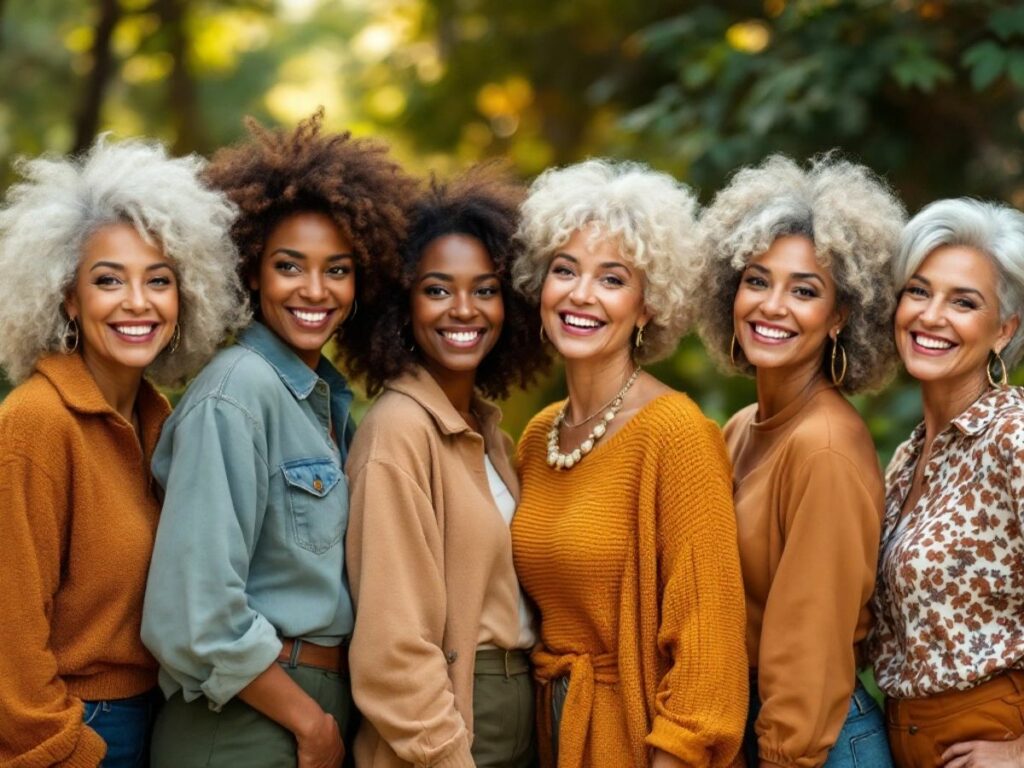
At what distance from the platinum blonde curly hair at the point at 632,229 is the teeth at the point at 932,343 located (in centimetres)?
67

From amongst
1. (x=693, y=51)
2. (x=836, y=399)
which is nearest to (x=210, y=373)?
(x=836, y=399)

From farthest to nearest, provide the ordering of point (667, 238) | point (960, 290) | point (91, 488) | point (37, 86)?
point (37, 86) → point (667, 238) → point (960, 290) → point (91, 488)

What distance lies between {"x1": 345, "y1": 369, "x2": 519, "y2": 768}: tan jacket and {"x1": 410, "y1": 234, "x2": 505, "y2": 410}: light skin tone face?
16cm

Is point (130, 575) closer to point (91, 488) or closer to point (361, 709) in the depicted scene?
point (91, 488)

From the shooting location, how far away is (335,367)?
3.73 meters

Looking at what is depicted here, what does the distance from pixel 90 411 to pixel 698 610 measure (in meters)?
1.58

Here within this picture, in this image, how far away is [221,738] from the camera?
10.1 ft

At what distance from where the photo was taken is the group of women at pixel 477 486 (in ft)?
9.95

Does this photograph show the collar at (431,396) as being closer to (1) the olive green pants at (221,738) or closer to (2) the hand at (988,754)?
(1) the olive green pants at (221,738)

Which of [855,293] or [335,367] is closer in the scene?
[855,293]

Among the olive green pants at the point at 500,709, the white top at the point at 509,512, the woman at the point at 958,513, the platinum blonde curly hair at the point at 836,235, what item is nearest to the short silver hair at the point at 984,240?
the woman at the point at 958,513

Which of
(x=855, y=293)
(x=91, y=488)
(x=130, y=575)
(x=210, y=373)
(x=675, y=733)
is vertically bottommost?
(x=675, y=733)

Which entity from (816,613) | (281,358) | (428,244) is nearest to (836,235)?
(816,613)

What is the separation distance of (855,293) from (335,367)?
4.94 feet
